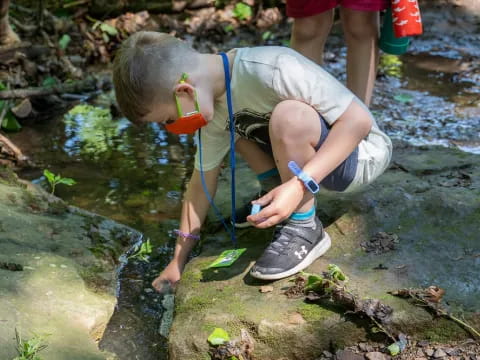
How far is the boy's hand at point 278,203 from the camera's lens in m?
2.09

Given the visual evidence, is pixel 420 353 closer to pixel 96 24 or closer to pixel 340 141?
pixel 340 141

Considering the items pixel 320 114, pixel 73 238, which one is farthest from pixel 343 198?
pixel 73 238

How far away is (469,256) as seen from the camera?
2.32 meters

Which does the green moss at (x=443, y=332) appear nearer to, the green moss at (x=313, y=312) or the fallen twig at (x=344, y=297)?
the fallen twig at (x=344, y=297)

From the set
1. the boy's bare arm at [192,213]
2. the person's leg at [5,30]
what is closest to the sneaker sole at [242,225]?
the boy's bare arm at [192,213]

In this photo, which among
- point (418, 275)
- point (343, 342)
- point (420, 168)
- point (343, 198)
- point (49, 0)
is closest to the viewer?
point (343, 342)

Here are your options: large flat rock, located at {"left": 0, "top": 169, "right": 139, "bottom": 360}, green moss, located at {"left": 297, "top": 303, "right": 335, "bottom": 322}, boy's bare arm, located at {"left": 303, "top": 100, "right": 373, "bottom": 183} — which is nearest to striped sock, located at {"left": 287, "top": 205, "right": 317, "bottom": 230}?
boy's bare arm, located at {"left": 303, "top": 100, "right": 373, "bottom": 183}

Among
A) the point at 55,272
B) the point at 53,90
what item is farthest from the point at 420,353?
the point at 53,90

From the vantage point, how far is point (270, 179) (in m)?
2.68

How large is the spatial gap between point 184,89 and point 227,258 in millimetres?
711

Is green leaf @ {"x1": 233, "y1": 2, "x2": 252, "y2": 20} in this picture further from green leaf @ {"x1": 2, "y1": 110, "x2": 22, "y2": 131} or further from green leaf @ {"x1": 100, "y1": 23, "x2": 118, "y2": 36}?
green leaf @ {"x1": 2, "y1": 110, "x2": 22, "y2": 131}

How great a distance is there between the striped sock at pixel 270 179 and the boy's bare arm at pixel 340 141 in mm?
429

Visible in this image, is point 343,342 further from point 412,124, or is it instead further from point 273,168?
point 412,124

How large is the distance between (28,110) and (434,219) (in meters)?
3.30
